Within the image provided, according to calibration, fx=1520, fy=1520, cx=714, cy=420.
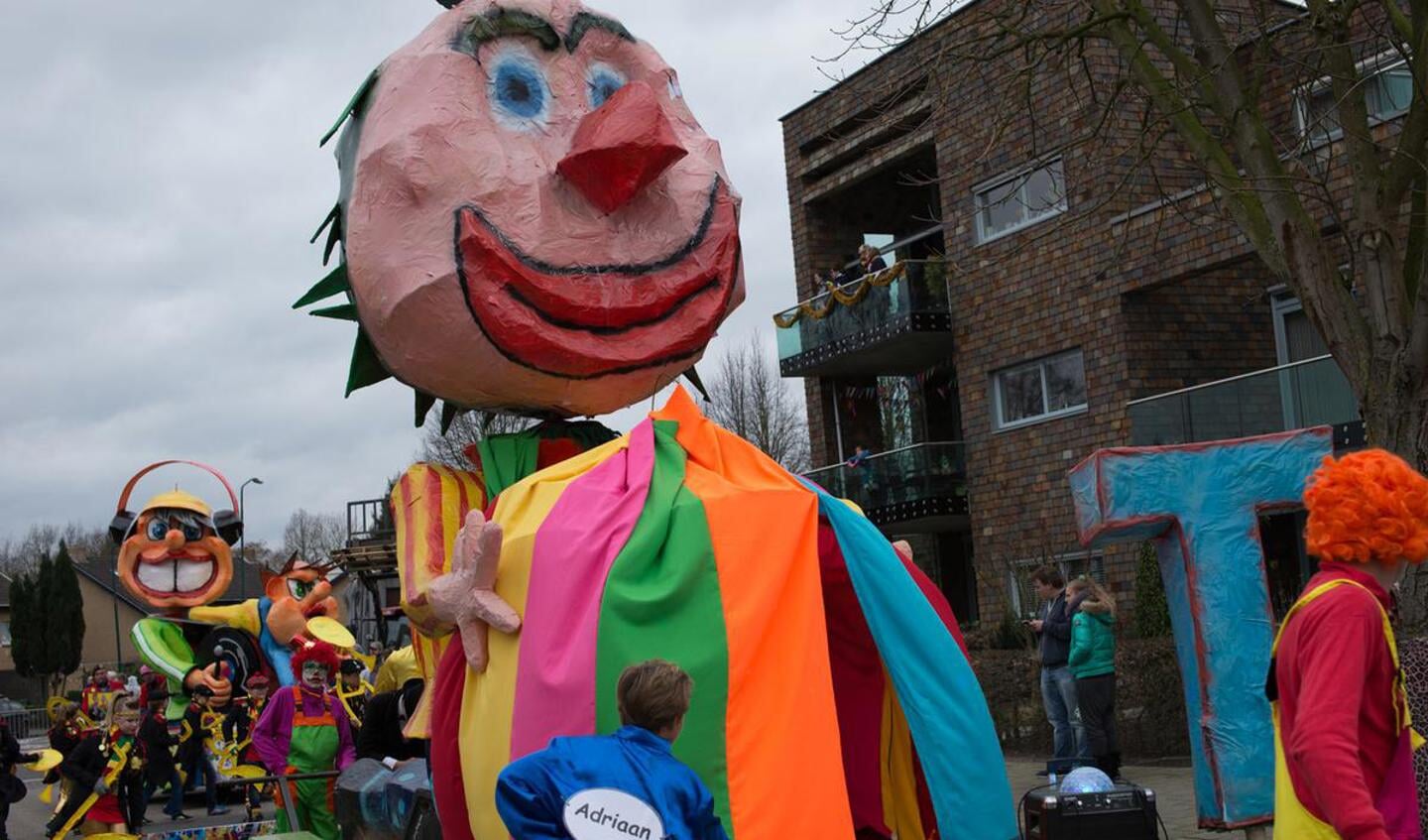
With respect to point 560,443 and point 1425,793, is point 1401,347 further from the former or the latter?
point 560,443

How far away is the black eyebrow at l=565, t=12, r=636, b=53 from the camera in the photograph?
246 inches

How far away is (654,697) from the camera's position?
334cm

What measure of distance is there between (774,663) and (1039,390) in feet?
50.5

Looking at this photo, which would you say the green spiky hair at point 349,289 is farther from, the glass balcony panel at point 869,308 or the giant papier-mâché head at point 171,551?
the glass balcony panel at point 869,308

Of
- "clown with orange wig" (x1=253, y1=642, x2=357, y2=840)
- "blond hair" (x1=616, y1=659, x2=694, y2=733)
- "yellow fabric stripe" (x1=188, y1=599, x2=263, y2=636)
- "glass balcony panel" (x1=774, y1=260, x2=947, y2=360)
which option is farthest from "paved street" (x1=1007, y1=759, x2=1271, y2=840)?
"glass balcony panel" (x1=774, y1=260, x2=947, y2=360)

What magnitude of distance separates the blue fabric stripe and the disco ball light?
1645 millimetres

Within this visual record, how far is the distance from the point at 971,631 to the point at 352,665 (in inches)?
345

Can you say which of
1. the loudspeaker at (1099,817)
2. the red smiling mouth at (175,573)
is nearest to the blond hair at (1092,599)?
the loudspeaker at (1099,817)

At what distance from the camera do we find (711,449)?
16.4 feet

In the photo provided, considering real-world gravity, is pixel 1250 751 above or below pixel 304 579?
below

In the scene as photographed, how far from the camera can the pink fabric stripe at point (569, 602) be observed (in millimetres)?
4328

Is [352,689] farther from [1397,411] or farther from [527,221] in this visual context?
[1397,411]

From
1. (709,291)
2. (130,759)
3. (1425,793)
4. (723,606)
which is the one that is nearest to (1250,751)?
(1425,793)

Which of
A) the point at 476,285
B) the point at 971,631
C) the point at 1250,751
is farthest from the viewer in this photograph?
the point at 971,631
